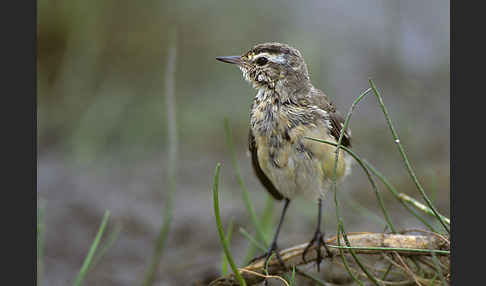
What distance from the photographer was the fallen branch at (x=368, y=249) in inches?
142

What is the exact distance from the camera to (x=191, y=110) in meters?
8.02

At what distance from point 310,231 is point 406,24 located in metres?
4.32

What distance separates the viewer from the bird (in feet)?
13.4

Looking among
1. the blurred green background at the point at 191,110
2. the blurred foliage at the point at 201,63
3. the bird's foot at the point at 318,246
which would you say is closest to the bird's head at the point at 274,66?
the bird's foot at the point at 318,246

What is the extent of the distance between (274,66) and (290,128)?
0.54 metres

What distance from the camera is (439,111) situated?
8.22 metres

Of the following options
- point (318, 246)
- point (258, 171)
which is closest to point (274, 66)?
point (258, 171)

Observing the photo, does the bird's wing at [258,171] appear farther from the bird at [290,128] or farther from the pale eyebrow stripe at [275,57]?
the pale eyebrow stripe at [275,57]

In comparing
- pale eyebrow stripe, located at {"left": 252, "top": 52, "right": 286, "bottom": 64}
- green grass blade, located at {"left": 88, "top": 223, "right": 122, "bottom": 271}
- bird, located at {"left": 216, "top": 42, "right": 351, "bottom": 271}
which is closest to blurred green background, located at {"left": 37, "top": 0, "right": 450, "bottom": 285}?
green grass blade, located at {"left": 88, "top": 223, "right": 122, "bottom": 271}

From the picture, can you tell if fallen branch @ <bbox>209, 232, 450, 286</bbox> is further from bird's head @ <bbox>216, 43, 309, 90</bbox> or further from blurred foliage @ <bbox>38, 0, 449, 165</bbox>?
blurred foliage @ <bbox>38, 0, 449, 165</bbox>

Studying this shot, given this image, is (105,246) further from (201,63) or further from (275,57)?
(201,63)

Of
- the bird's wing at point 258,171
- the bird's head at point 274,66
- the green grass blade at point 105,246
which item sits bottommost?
the green grass blade at point 105,246

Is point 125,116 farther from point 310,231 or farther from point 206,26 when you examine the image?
point 310,231

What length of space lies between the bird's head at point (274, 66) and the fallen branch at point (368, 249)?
121 cm
